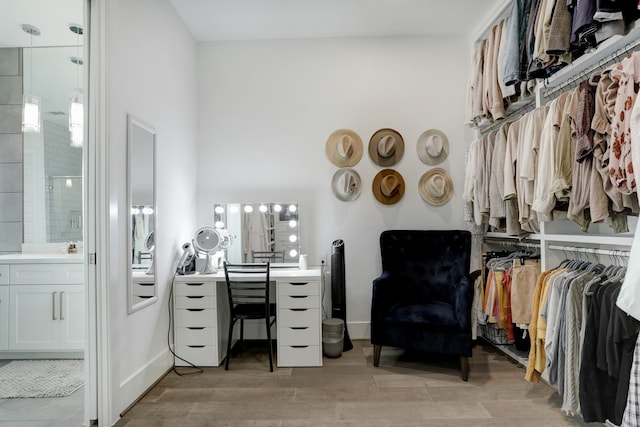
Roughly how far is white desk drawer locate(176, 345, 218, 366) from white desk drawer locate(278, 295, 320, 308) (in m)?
0.66

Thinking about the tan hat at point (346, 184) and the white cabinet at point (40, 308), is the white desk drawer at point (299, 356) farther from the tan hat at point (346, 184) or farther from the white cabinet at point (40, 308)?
the white cabinet at point (40, 308)

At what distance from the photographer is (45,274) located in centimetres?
306

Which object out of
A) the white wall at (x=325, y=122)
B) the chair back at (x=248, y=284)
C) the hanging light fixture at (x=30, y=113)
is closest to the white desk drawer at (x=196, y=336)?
the chair back at (x=248, y=284)

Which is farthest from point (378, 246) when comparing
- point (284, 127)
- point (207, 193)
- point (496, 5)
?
point (496, 5)

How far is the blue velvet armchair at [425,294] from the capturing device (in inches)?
104

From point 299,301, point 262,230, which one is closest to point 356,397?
point 299,301

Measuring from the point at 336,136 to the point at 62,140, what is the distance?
9.47ft

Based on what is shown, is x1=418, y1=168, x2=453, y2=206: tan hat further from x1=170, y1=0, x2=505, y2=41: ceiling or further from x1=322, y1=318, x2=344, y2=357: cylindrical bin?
x1=322, y1=318, x2=344, y2=357: cylindrical bin

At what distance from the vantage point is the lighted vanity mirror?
11.6ft

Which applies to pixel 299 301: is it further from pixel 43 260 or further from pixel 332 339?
pixel 43 260

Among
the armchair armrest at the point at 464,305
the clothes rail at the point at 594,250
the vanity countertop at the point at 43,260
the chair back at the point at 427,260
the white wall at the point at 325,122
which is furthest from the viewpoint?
the white wall at the point at 325,122

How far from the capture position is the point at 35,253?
3.46m

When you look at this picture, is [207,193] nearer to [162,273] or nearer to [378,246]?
[162,273]

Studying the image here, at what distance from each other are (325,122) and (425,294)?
189 centimetres
